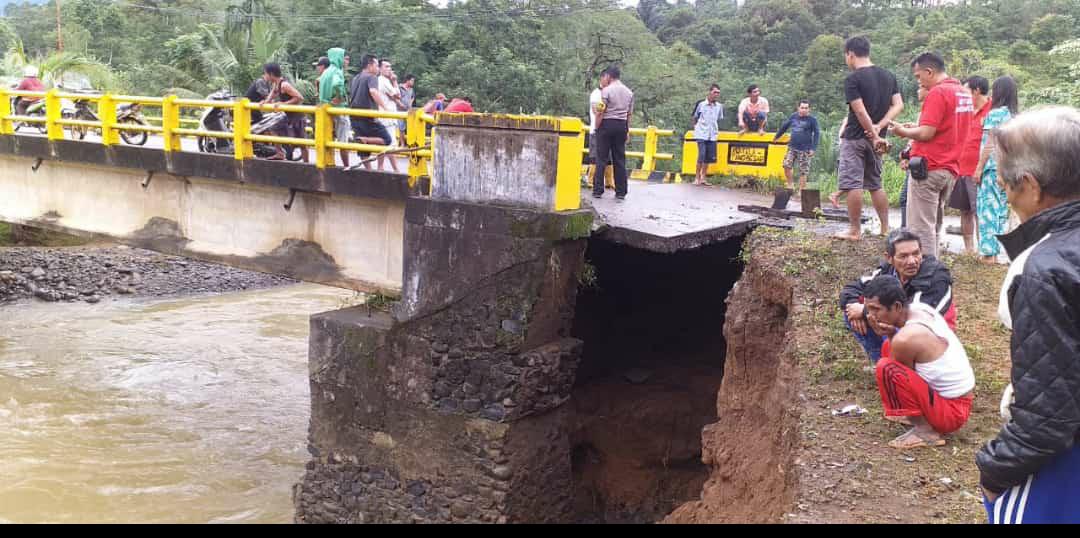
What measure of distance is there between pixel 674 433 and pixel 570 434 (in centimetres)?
114

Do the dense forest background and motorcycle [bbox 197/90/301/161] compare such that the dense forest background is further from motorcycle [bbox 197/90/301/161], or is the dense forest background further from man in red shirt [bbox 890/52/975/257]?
motorcycle [bbox 197/90/301/161]

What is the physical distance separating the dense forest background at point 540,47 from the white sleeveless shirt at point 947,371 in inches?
624

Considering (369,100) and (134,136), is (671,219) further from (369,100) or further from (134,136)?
(134,136)

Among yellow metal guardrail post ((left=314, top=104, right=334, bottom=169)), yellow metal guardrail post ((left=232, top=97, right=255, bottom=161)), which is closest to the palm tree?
yellow metal guardrail post ((left=232, top=97, right=255, bottom=161))

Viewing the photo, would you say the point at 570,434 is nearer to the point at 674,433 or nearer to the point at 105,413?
the point at 674,433

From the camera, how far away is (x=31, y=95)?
1096cm

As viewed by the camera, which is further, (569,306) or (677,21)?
(677,21)

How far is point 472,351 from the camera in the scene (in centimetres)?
743

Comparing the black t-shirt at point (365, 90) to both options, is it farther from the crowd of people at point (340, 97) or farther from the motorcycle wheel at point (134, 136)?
the motorcycle wheel at point (134, 136)

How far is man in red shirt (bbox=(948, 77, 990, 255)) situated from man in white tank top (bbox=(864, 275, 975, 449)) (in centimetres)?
365

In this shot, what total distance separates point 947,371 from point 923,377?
0.12 m

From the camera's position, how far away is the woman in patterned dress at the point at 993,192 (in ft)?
26.0

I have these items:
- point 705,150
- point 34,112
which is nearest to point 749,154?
point 705,150

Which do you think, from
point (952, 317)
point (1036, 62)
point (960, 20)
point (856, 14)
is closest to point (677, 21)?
point (856, 14)
